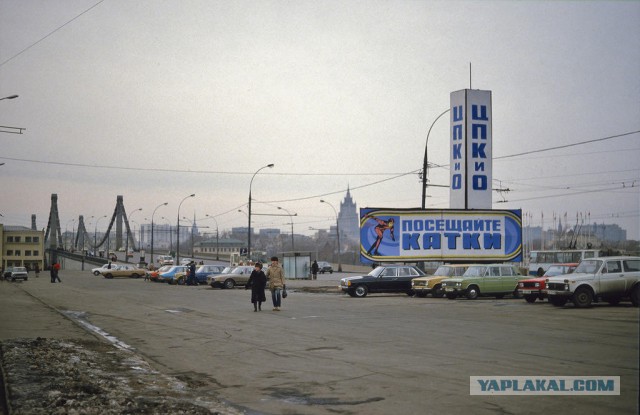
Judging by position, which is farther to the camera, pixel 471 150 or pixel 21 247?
pixel 21 247

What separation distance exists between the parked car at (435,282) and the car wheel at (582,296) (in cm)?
807

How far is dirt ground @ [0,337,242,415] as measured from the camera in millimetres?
7117

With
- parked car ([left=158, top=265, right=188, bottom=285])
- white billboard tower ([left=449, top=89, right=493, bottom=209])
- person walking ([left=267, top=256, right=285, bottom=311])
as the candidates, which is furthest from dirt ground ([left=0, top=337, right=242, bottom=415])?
parked car ([left=158, top=265, right=188, bottom=285])

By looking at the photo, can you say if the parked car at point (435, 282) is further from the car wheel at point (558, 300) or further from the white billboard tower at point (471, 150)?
the white billboard tower at point (471, 150)

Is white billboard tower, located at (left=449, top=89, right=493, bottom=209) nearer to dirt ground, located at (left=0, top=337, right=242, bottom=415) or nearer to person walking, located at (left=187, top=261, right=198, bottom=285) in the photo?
person walking, located at (left=187, top=261, right=198, bottom=285)

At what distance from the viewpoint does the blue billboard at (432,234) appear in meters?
38.2

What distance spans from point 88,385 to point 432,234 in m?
31.5

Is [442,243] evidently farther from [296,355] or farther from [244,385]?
[244,385]

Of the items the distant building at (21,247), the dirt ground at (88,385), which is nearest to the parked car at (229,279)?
the dirt ground at (88,385)

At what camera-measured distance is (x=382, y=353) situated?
11438mm

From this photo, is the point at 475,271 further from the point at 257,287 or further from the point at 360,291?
the point at 257,287

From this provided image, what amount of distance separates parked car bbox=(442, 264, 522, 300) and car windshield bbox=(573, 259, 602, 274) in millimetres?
6048

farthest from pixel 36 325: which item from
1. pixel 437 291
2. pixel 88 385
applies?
pixel 437 291

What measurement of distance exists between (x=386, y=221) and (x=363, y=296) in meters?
8.84
